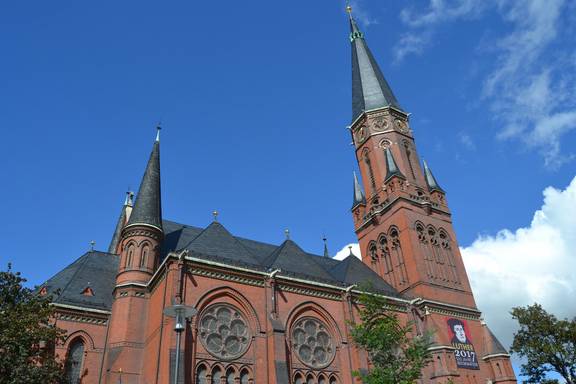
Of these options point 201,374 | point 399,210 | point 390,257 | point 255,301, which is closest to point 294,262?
point 255,301

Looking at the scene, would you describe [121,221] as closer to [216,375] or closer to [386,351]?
[216,375]

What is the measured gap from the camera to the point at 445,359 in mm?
32531

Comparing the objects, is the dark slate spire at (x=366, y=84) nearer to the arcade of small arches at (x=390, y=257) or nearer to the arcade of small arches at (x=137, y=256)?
the arcade of small arches at (x=390, y=257)

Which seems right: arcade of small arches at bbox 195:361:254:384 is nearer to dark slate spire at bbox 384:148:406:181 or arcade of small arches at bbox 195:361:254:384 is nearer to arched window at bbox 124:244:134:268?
arched window at bbox 124:244:134:268

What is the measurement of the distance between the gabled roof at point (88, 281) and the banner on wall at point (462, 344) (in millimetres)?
23747

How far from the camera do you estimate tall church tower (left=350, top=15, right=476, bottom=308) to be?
38.8 metres

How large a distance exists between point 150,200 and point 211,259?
8095mm

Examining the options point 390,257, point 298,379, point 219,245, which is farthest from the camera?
point 390,257

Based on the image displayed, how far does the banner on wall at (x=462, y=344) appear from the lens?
111 feet

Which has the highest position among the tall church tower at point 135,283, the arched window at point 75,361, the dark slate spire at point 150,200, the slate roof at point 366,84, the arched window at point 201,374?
the slate roof at point 366,84

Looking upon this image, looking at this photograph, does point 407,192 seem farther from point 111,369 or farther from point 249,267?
point 111,369

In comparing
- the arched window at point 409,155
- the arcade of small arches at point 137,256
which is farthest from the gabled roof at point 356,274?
the arcade of small arches at point 137,256

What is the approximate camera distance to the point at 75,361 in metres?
28.1

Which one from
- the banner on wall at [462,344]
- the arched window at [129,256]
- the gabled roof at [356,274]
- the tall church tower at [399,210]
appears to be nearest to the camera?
the arched window at [129,256]
